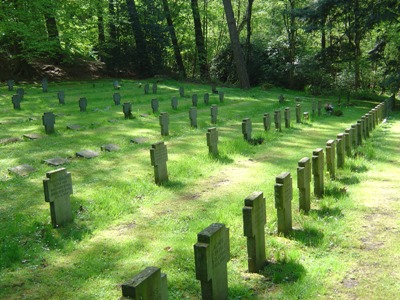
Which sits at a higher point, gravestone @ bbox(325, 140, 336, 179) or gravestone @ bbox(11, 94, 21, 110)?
gravestone @ bbox(11, 94, 21, 110)

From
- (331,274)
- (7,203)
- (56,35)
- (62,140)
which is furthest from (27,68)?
(331,274)

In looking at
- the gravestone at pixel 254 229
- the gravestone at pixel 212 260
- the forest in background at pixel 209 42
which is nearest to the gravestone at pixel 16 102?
the forest in background at pixel 209 42

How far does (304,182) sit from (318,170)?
84 centimetres

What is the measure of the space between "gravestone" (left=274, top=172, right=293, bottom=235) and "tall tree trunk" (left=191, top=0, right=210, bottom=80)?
27.7 meters

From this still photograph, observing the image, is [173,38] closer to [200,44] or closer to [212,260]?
[200,44]

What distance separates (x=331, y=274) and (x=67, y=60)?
25528 millimetres

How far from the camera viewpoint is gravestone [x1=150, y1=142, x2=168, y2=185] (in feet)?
26.1

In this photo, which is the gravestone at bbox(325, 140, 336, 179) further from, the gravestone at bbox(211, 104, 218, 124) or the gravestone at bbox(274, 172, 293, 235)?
the gravestone at bbox(211, 104, 218, 124)

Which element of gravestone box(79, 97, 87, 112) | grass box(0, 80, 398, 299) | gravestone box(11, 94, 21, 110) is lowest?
grass box(0, 80, 398, 299)

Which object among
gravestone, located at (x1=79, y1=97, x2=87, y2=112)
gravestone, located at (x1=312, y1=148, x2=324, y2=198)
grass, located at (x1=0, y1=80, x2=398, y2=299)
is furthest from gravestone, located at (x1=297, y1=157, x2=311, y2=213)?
gravestone, located at (x1=79, y1=97, x2=87, y2=112)

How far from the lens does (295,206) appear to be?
6832mm

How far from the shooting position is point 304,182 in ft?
20.7

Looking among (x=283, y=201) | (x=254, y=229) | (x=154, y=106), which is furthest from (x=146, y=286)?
(x=154, y=106)

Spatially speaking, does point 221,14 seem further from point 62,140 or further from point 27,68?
point 62,140
